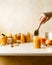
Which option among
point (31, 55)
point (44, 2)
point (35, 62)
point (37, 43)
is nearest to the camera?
point (31, 55)

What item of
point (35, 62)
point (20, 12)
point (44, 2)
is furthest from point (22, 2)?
point (35, 62)

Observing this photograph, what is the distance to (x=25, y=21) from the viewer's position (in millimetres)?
2670

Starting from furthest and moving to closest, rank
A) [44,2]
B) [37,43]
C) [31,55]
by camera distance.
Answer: [44,2] → [37,43] → [31,55]

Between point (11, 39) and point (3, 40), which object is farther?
point (11, 39)

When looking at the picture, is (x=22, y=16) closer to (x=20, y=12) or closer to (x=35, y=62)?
(x=20, y=12)

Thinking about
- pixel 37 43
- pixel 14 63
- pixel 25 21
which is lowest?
pixel 14 63

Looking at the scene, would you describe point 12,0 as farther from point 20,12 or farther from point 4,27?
point 4,27

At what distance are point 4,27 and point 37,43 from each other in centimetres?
125

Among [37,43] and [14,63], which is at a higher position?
[37,43]

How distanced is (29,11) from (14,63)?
1314 millimetres

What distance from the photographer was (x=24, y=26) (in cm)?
267

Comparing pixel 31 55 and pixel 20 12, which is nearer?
pixel 31 55

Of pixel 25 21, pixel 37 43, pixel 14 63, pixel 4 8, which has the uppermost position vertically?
pixel 4 8

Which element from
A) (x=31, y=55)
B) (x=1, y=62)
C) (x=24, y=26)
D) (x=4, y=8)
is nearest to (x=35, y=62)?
(x=31, y=55)
